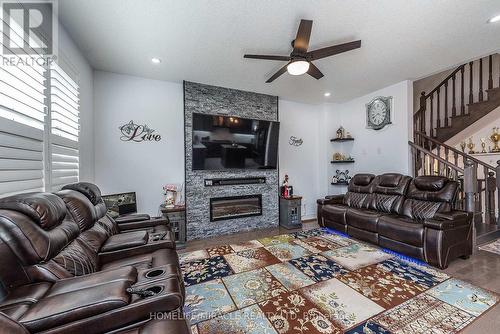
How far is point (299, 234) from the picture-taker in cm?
386

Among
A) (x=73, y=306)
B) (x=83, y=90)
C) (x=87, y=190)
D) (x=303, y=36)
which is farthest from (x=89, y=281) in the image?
(x=83, y=90)

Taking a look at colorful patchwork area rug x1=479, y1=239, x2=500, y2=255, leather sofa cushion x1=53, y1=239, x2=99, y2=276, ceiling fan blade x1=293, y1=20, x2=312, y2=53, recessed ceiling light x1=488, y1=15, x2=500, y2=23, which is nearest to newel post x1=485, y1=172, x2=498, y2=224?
colorful patchwork area rug x1=479, y1=239, x2=500, y2=255

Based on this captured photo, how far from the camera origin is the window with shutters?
143 cm

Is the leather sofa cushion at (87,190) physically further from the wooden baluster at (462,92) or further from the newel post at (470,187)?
the wooden baluster at (462,92)

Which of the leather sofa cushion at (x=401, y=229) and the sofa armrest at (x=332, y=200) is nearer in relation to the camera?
the leather sofa cushion at (x=401, y=229)

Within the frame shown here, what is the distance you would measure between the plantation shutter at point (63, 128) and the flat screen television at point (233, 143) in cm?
167

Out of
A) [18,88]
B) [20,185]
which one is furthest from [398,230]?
[18,88]

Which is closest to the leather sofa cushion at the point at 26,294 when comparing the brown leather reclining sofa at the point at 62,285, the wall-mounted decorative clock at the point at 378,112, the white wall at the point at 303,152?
the brown leather reclining sofa at the point at 62,285

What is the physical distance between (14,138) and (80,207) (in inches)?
28.7

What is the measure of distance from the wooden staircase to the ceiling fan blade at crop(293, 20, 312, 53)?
299 centimetres

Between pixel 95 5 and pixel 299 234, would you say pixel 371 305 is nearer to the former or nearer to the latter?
pixel 299 234

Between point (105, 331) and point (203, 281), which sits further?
point (203, 281)

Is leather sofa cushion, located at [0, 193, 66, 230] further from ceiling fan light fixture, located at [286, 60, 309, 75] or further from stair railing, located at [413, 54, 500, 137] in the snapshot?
stair railing, located at [413, 54, 500, 137]

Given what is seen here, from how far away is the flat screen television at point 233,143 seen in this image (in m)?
3.81
